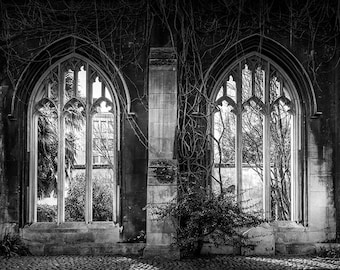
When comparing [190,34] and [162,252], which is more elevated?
[190,34]

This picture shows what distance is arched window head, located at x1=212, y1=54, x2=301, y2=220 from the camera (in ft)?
23.0

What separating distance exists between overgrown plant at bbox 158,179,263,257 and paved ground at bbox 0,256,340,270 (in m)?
0.31

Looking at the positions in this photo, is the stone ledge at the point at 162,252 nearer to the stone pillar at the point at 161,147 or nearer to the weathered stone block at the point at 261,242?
the stone pillar at the point at 161,147

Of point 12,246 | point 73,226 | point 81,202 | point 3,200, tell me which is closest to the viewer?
point 12,246

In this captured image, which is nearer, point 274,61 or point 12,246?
point 12,246

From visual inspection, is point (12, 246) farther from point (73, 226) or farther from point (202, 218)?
point (202, 218)

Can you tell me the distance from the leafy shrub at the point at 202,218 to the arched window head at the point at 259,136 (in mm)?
348

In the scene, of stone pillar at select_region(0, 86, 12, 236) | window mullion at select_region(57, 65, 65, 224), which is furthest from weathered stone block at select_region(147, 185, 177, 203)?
stone pillar at select_region(0, 86, 12, 236)

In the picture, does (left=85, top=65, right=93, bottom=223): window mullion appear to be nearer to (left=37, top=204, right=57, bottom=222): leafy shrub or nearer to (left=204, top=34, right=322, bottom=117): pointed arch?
(left=204, top=34, right=322, bottom=117): pointed arch

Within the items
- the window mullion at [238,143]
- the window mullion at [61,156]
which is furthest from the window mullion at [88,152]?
the window mullion at [238,143]

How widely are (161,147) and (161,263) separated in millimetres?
1865

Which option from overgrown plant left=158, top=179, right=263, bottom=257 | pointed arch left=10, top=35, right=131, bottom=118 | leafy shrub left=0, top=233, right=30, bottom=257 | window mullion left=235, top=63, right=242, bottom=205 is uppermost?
pointed arch left=10, top=35, right=131, bottom=118

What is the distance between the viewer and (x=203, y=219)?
5852 mm

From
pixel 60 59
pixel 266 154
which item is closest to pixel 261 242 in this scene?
pixel 266 154
